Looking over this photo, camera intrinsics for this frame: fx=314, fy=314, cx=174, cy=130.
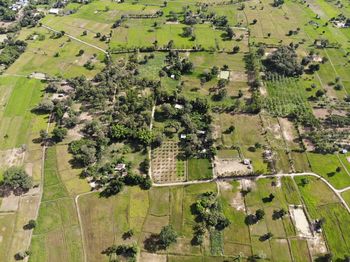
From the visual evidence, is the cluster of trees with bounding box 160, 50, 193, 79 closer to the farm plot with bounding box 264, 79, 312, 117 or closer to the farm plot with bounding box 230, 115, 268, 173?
the farm plot with bounding box 230, 115, 268, 173

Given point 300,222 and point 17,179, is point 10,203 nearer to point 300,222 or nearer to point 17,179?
point 17,179

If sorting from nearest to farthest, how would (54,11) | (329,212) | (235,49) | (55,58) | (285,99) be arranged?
(329,212), (285,99), (55,58), (235,49), (54,11)

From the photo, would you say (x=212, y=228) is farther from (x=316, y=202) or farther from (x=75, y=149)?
(x=75, y=149)

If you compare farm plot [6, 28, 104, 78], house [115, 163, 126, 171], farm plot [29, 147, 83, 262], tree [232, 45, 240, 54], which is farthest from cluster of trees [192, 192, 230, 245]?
tree [232, 45, 240, 54]

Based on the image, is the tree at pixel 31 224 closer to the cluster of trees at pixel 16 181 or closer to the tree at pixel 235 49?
the cluster of trees at pixel 16 181

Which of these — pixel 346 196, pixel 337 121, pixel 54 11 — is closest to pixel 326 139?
pixel 337 121

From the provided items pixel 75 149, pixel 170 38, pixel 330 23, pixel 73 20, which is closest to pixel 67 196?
pixel 75 149

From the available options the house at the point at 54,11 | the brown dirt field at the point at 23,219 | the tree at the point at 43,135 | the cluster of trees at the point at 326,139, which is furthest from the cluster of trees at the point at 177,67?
the house at the point at 54,11

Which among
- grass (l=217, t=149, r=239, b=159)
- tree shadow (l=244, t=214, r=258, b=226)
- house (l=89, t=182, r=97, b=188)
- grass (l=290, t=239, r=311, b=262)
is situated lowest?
grass (l=290, t=239, r=311, b=262)
